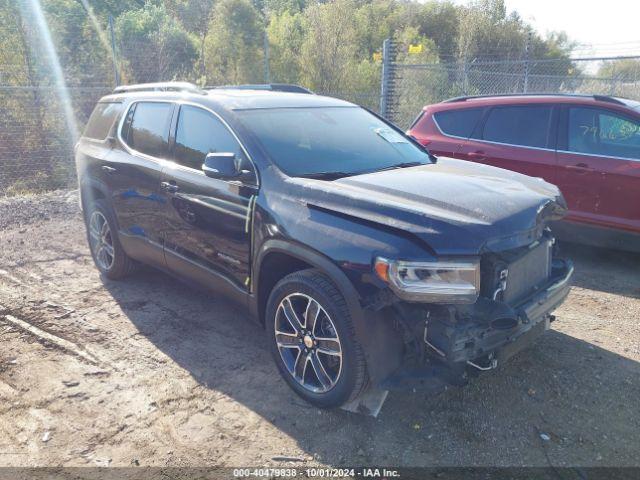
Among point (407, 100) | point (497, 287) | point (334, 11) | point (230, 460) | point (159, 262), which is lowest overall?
point (230, 460)

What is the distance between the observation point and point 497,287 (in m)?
2.85

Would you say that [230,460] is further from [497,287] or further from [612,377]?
[612,377]

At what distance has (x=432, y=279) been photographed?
2.65 metres

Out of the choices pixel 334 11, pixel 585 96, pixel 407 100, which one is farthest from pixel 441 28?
pixel 585 96

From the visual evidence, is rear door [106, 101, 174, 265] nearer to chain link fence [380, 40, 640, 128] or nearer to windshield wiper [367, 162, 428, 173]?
windshield wiper [367, 162, 428, 173]

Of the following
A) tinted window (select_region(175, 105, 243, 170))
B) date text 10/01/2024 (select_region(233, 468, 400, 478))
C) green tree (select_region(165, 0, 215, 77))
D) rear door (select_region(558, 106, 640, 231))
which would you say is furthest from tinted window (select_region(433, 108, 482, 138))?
green tree (select_region(165, 0, 215, 77))

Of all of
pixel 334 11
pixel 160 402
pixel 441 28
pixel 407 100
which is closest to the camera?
pixel 160 402

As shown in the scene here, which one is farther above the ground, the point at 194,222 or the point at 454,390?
the point at 194,222

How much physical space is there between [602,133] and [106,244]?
5264 mm

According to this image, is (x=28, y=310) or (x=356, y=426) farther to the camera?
(x=28, y=310)

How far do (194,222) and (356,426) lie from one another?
186cm

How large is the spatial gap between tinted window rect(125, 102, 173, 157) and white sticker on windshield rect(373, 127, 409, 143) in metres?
1.73

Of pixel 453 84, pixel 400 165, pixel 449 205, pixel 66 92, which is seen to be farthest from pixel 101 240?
pixel 453 84

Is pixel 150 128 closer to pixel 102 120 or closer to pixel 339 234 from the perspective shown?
pixel 102 120
